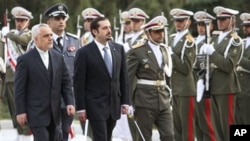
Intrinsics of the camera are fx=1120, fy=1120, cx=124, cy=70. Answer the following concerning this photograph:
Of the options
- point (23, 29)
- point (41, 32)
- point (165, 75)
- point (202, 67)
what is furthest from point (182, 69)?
point (41, 32)

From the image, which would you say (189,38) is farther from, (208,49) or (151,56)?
(151,56)

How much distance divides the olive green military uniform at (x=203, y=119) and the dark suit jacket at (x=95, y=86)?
10.4 feet

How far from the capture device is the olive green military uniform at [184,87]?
15578 millimetres

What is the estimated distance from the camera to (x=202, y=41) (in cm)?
1630

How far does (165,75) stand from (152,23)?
702 mm

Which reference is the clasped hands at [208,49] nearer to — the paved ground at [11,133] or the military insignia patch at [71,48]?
the military insignia patch at [71,48]

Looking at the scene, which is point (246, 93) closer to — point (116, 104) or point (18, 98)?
point (116, 104)

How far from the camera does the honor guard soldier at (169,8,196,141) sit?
51.1 feet

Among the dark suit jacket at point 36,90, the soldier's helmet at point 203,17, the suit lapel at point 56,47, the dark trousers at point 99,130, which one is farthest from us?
the soldier's helmet at point 203,17

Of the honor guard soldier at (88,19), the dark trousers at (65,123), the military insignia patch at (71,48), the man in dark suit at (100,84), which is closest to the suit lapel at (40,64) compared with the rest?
the man in dark suit at (100,84)

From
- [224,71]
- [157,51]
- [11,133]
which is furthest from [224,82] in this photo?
[11,133]

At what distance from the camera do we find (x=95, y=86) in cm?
1282

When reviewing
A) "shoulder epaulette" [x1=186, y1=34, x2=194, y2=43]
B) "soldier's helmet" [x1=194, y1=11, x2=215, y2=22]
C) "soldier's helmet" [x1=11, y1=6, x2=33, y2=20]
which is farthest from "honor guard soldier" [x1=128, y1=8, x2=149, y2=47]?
"soldier's helmet" [x1=11, y1=6, x2=33, y2=20]

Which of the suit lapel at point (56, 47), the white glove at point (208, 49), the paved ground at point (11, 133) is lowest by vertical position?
the paved ground at point (11, 133)
